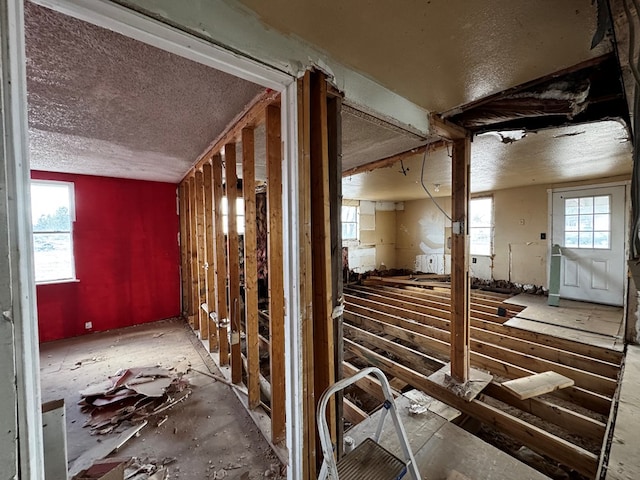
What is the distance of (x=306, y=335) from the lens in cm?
130

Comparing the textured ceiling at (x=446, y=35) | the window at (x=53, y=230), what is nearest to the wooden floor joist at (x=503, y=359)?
the textured ceiling at (x=446, y=35)

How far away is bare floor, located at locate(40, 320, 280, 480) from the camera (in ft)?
5.67

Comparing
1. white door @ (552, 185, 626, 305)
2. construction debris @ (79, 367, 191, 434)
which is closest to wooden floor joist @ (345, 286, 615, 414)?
construction debris @ (79, 367, 191, 434)

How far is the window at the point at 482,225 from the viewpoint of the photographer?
6133 millimetres

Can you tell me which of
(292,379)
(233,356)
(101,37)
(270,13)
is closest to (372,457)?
(292,379)

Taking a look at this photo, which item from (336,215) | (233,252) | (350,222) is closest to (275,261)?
(336,215)

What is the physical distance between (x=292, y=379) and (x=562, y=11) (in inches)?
75.0

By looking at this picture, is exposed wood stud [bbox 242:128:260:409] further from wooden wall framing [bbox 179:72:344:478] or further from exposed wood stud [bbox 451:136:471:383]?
exposed wood stud [bbox 451:136:471:383]

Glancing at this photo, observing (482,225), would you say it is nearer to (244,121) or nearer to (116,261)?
(244,121)

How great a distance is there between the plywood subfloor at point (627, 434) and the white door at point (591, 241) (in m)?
2.84

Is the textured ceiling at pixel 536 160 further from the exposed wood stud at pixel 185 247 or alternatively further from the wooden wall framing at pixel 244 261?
the exposed wood stud at pixel 185 247

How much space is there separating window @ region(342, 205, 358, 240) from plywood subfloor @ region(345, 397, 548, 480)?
206 inches

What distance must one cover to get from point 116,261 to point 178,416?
299 cm

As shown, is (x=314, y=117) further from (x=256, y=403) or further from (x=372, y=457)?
(x=256, y=403)
